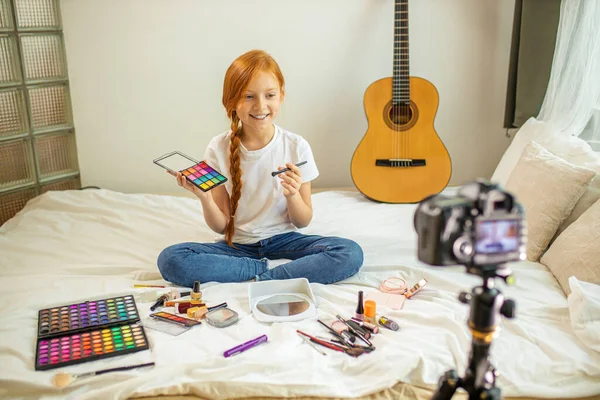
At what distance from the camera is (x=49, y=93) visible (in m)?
2.64

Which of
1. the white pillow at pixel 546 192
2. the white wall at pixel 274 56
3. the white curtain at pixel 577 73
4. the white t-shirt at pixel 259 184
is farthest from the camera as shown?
the white wall at pixel 274 56

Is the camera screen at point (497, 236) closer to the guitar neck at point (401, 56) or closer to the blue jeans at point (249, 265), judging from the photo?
the blue jeans at point (249, 265)

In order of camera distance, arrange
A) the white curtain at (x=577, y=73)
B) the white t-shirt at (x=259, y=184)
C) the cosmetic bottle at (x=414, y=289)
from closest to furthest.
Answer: the cosmetic bottle at (x=414, y=289) < the white t-shirt at (x=259, y=184) < the white curtain at (x=577, y=73)

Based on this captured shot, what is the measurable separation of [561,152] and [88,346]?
5.17 ft

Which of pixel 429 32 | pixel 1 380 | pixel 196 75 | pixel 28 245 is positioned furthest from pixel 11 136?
pixel 429 32

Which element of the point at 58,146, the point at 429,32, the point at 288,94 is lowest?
the point at 58,146

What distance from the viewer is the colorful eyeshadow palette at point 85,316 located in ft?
4.85

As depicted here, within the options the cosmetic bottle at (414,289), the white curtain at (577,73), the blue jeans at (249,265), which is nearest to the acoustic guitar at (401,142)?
the white curtain at (577,73)

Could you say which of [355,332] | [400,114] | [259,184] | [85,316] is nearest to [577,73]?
[400,114]

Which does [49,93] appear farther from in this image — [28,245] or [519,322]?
[519,322]

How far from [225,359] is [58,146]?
1748 millimetres

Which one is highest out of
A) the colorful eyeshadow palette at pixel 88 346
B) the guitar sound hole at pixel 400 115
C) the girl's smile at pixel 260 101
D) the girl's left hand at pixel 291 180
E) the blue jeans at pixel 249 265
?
the girl's smile at pixel 260 101

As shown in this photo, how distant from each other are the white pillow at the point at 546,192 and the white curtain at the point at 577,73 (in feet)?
0.91

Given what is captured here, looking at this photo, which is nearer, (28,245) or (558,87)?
(28,245)
